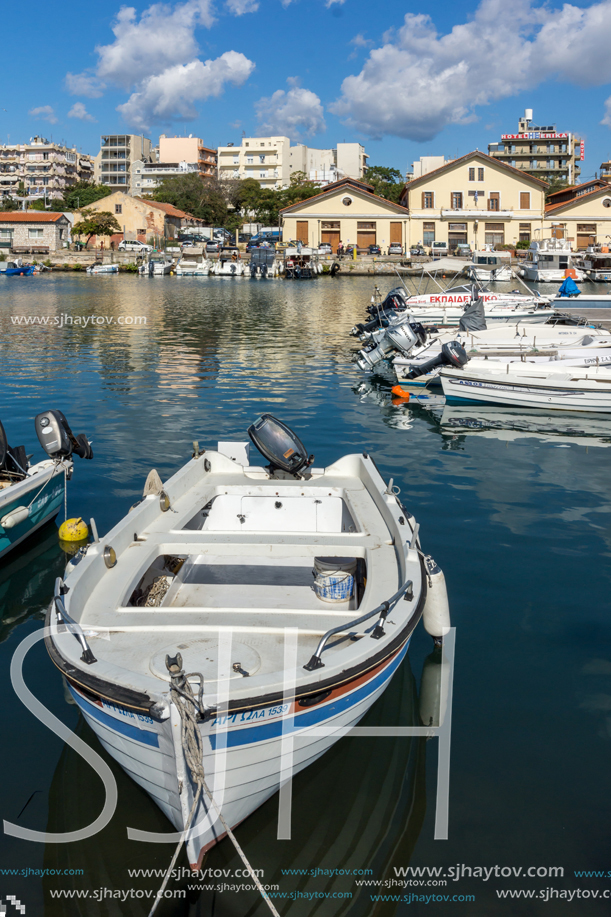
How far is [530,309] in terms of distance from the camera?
26.9 meters

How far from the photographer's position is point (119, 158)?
11712 centimetres

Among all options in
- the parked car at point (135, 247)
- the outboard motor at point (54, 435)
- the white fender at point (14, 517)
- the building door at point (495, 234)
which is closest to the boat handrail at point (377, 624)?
the white fender at point (14, 517)

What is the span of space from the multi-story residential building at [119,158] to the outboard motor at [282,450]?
118779mm

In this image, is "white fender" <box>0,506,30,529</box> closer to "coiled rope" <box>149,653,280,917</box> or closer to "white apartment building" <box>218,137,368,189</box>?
"coiled rope" <box>149,653,280,917</box>

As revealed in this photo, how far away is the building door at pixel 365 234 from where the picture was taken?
7219 cm

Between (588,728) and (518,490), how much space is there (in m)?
5.58

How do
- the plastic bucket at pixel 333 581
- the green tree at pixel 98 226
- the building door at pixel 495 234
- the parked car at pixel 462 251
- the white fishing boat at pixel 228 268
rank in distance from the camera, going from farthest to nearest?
the green tree at pixel 98 226 → the building door at pixel 495 234 → the parked car at pixel 462 251 → the white fishing boat at pixel 228 268 → the plastic bucket at pixel 333 581

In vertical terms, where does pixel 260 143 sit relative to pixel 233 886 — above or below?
above

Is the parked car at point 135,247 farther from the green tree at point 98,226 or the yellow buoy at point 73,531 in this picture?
the yellow buoy at point 73,531

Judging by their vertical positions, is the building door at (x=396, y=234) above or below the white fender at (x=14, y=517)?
above

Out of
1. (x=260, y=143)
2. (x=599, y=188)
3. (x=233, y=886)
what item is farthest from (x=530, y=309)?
(x=260, y=143)

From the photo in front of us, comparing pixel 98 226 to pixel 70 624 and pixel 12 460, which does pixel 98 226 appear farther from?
pixel 70 624

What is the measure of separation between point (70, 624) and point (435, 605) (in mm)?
3026

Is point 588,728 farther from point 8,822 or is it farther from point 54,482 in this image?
point 54,482
